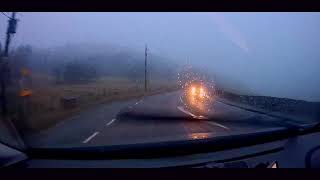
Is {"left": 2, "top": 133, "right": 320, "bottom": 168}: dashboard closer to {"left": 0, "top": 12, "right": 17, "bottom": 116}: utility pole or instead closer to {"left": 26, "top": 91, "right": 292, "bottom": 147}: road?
{"left": 26, "top": 91, "right": 292, "bottom": 147}: road

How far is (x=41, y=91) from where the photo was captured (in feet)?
14.7

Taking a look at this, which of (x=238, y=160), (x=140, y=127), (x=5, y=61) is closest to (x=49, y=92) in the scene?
(x=5, y=61)

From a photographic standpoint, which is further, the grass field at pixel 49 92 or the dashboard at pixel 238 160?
the grass field at pixel 49 92

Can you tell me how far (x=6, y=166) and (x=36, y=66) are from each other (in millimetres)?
1175

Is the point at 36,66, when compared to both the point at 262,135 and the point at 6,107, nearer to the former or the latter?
the point at 6,107

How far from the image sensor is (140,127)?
604cm

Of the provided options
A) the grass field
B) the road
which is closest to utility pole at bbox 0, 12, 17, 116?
the grass field

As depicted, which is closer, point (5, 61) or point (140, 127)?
point (5, 61)

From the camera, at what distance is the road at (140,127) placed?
13.6 ft

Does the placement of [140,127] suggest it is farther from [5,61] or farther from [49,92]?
[5,61]

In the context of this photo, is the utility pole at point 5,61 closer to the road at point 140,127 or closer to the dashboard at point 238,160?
the road at point 140,127

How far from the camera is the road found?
13.6 ft

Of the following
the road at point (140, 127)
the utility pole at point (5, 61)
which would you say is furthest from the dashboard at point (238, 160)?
the utility pole at point (5, 61)
